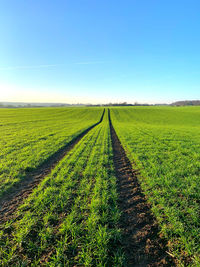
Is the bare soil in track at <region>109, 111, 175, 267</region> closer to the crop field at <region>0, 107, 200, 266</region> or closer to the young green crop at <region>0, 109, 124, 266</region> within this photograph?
the crop field at <region>0, 107, 200, 266</region>

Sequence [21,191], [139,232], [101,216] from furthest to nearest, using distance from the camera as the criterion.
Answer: [21,191] < [101,216] < [139,232]

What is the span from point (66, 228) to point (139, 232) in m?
2.33

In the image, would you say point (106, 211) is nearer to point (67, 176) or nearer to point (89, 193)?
point (89, 193)

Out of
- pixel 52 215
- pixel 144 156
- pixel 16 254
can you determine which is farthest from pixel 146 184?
pixel 16 254

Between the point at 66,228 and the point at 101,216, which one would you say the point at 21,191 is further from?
the point at 101,216

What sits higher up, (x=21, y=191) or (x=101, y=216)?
(x=101, y=216)

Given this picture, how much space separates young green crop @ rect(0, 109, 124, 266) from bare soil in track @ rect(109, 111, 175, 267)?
0.98ft

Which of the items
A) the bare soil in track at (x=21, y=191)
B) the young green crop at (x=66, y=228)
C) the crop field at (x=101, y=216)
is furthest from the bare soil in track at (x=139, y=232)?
the bare soil in track at (x=21, y=191)

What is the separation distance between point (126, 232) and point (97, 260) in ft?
3.83

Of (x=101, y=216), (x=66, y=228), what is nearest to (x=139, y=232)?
(x=101, y=216)

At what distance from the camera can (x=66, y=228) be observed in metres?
3.62

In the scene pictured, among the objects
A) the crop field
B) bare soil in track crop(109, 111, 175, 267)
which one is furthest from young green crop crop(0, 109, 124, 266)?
bare soil in track crop(109, 111, 175, 267)

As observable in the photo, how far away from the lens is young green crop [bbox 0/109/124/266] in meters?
2.90

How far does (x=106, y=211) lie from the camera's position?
4.26 metres
